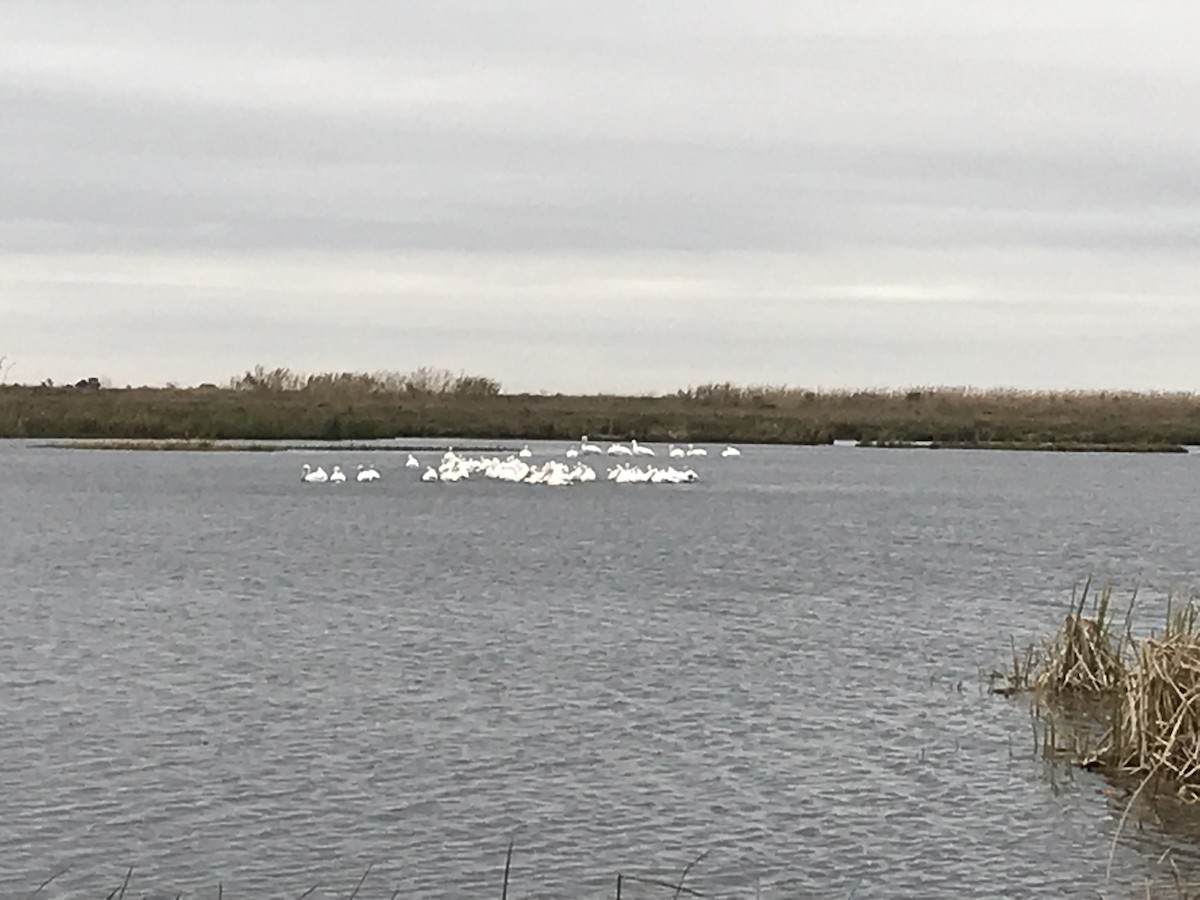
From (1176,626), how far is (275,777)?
5.68 m

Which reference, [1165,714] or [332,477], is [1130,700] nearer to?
[1165,714]

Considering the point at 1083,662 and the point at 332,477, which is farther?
the point at 332,477

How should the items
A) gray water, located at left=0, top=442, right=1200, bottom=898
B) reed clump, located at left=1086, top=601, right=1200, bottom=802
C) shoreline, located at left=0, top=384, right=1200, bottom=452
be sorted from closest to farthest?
1. gray water, located at left=0, top=442, right=1200, bottom=898
2. reed clump, located at left=1086, top=601, right=1200, bottom=802
3. shoreline, located at left=0, top=384, right=1200, bottom=452

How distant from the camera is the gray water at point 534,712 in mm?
9781

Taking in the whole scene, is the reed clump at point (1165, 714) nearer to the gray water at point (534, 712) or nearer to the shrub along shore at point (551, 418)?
the gray water at point (534, 712)

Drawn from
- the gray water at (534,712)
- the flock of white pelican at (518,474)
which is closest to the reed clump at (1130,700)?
the gray water at (534,712)

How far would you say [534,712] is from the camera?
13508 mm

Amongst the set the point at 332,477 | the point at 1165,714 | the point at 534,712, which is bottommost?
the point at 534,712

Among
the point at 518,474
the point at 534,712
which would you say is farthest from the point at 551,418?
the point at 534,712

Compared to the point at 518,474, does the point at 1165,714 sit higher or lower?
lower

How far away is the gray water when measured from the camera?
9.78 m

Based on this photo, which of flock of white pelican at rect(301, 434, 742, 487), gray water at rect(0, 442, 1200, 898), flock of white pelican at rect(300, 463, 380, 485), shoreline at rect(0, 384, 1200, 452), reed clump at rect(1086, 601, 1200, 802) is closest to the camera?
gray water at rect(0, 442, 1200, 898)

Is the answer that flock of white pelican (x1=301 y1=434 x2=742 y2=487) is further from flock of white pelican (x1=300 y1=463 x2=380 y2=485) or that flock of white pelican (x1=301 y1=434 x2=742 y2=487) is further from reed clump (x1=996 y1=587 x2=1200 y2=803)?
reed clump (x1=996 y1=587 x2=1200 y2=803)

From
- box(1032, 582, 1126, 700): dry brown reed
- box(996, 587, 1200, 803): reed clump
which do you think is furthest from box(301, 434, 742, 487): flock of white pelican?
box(996, 587, 1200, 803): reed clump
